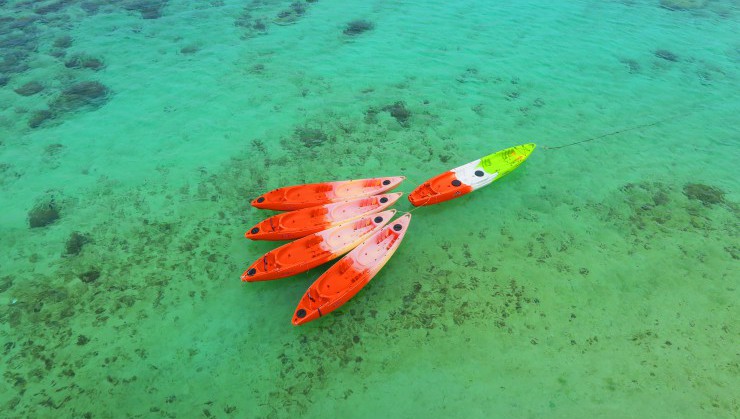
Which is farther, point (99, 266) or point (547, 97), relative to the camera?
point (547, 97)

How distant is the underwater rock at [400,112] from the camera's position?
14812 millimetres

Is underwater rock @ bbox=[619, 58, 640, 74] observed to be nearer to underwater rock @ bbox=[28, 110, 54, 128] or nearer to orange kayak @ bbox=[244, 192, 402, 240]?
orange kayak @ bbox=[244, 192, 402, 240]

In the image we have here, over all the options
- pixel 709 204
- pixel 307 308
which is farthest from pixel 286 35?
pixel 709 204

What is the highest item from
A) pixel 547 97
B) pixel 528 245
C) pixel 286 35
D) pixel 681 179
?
pixel 286 35

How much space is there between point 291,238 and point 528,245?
673cm

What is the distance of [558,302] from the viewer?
970 cm

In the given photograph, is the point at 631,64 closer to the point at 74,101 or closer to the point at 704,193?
the point at 704,193

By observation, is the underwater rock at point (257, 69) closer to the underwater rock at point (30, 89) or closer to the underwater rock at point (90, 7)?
the underwater rock at point (30, 89)

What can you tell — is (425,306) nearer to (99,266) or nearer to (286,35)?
(99,266)

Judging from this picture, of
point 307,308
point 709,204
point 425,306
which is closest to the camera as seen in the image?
point 307,308

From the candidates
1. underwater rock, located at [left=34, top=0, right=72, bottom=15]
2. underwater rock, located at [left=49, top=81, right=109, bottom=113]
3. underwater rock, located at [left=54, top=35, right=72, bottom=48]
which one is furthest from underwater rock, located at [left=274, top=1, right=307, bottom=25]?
underwater rock, located at [left=34, top=0, right=72, bottom=15]

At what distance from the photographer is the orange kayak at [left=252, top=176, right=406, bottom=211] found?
11258 mm

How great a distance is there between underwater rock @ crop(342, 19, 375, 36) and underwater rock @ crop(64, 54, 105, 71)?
1175 cm

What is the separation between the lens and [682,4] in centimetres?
2191
